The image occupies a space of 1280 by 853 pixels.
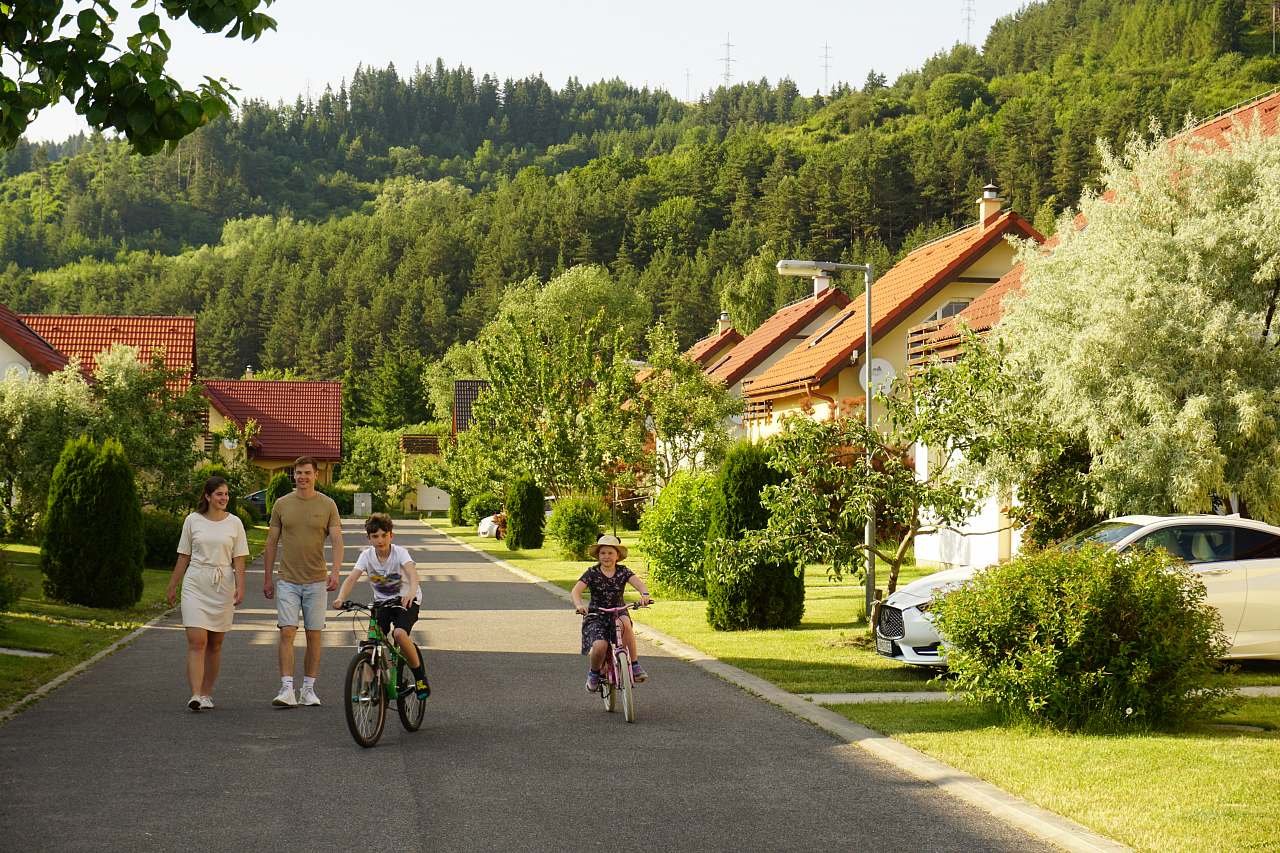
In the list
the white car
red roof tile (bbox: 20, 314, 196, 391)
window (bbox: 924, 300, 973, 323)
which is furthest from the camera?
red roof tile (bbox: 20, 314, 196, 391)

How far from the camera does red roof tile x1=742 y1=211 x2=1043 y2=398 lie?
37125mm

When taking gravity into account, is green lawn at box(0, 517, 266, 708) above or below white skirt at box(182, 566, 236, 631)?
below

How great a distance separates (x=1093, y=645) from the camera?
1012 centimetres

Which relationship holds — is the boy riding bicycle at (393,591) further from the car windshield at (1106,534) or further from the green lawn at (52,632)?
the car windshield at (1106,534)

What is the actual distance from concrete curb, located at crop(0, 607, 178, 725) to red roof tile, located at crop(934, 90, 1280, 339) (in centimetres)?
1099

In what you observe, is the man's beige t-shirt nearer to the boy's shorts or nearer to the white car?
the boy's shorts

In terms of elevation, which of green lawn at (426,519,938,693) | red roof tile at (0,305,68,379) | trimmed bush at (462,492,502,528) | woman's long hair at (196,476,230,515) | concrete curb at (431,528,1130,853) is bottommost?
concrete curb at (431,528,1130,853)

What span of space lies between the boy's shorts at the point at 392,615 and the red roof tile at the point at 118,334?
3948cm

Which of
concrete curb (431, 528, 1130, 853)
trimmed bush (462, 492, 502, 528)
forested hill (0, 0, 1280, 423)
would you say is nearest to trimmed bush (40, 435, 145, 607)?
concrete curb (431, 528, 1130, 853)

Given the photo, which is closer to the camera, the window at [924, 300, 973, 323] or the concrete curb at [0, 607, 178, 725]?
the concrete curb at [0, 607, 178, 725]

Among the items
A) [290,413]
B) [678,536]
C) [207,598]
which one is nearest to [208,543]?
[207,598]

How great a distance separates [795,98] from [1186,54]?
214 feet

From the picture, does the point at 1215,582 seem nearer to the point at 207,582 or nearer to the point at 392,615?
the point at 392,615

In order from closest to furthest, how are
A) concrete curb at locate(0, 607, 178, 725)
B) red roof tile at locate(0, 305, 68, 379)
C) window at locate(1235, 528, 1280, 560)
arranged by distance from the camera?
1. concrete curb at locate(0, 607, 178, 725)
2. window at locate(1235, 528, 1280, 560)
3. red roof tile at locate(0, 305, 68, 379)
